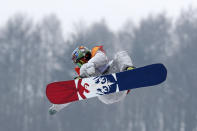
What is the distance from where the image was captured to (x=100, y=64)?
22.6 feet

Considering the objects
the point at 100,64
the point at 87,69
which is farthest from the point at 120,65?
the point at 87,69

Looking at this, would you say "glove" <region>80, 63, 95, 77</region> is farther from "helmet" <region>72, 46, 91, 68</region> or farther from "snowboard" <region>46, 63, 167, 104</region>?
"helmet" <region>72, 46, 91, 68</region>

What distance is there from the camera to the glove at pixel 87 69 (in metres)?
6.71

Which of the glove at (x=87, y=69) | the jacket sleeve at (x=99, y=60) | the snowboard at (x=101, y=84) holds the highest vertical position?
the jacket sleeve at (x=99, y=60)

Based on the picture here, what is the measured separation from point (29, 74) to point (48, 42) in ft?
9.87

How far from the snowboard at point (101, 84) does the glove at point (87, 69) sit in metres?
0.08

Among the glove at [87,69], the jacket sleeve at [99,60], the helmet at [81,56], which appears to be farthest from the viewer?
the helmet at [81,56]

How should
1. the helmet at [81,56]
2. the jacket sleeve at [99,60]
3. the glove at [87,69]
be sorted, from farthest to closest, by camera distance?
the helmet at [81,56] → the jacket sleeve at [99,60] → the glove at [87,69]

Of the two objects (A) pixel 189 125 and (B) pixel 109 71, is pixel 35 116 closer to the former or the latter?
(A) pixel 189 125

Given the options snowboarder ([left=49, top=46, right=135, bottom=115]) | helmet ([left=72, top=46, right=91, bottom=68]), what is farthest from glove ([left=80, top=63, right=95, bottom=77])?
helmet ([left=72, top=46, right=91, bottom=68])

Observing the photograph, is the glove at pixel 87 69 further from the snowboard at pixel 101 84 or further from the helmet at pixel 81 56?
the helmet at pixel 81 56

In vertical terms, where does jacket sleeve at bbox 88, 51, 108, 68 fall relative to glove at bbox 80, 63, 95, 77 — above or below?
above

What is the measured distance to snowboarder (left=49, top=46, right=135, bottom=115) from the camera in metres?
6.80

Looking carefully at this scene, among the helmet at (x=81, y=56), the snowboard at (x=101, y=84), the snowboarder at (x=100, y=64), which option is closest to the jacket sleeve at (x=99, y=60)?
the snowboarder at (x=100, y=64)
